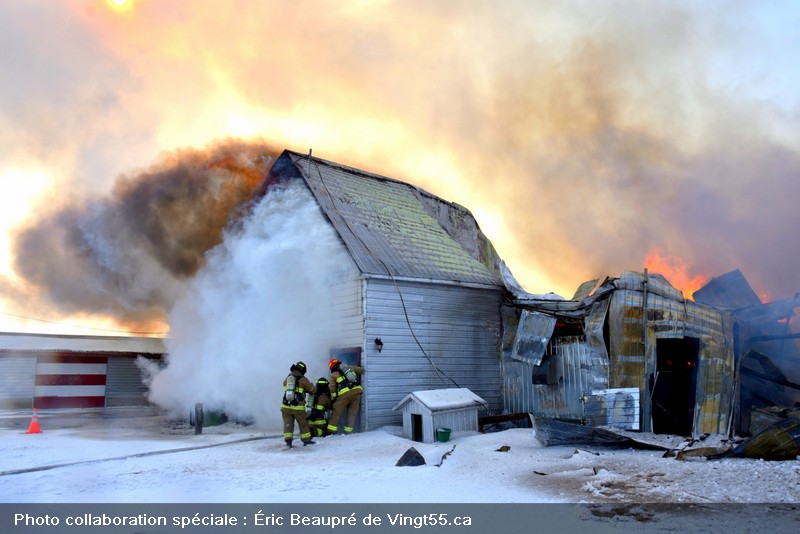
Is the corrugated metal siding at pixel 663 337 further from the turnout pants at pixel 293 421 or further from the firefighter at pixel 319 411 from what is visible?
the turnout pants at pixel 293 421

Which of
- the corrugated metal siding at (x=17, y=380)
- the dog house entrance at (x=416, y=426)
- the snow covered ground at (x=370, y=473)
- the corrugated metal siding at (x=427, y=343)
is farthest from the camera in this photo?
the corrugated metal siding at (x=17, y=380)

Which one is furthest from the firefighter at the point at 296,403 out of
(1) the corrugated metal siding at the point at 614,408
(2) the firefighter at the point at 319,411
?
(1) the corrugated metal siding at the point at 614,408

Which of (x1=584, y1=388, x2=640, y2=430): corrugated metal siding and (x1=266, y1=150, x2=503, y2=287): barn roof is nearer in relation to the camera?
(x1=584, y1=388, x2=640, y2=430): corrugated metal siding

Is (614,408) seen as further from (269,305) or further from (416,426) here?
(269,305)

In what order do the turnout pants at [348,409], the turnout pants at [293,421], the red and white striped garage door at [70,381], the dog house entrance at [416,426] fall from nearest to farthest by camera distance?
1. the turnout pants at [293,421]
2. the dog house entrance at [416,426]
3. the turnout pants at [348,409]
4. the red and white striped garage door at [70,381]

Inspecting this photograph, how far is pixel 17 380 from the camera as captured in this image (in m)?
25.1

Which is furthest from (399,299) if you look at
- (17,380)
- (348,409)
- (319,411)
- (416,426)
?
(17,380)

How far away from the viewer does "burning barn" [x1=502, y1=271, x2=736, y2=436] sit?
572 inches

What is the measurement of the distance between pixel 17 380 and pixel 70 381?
1.96m

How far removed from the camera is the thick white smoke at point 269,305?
16328mm

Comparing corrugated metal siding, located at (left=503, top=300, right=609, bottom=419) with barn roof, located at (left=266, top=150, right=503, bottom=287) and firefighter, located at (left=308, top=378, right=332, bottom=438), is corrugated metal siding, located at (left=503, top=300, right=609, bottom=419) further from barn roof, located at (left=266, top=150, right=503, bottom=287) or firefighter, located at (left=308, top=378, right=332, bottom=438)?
firefighter, located at (left=308, top=378, right=332, bottom=438)

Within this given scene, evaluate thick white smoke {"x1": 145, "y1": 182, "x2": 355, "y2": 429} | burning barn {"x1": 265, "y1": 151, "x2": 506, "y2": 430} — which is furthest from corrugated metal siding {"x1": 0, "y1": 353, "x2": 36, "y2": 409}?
burning barn {"x1": 265, "y1": 151, "x2": 506, "y2": 430}

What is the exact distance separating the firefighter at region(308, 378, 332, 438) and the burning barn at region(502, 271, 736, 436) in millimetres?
6069

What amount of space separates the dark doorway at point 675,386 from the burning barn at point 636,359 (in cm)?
3
